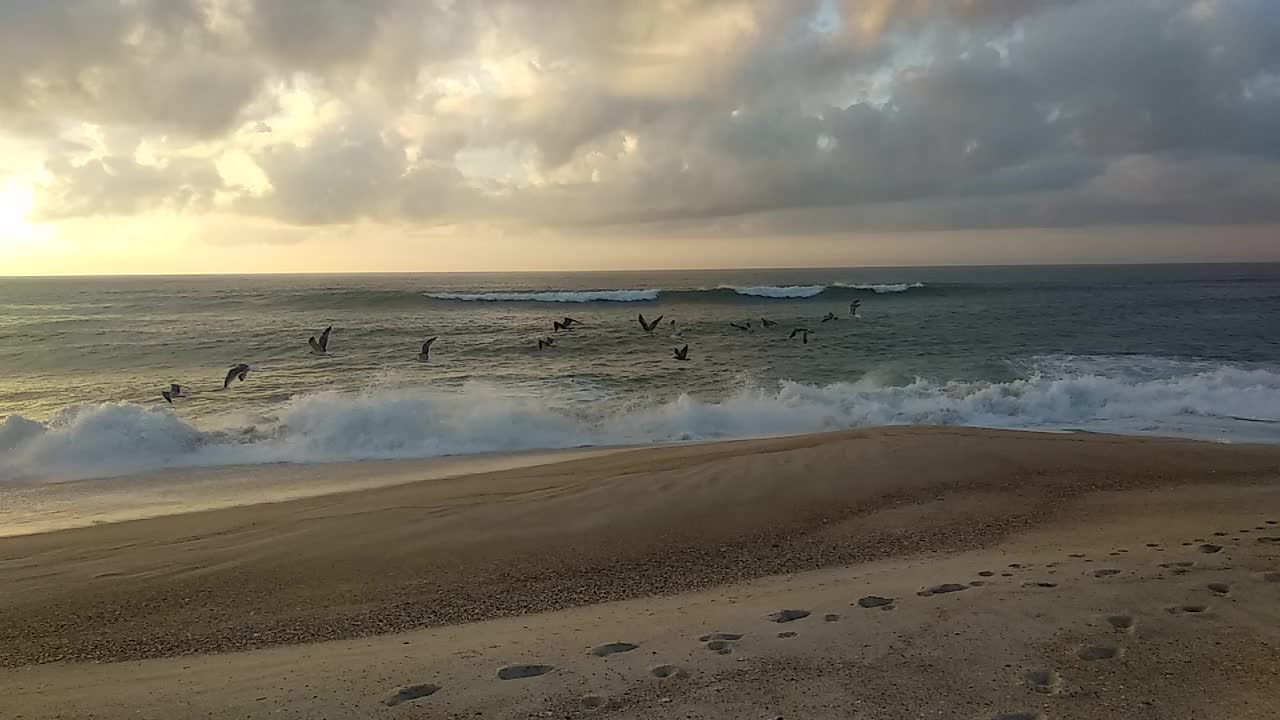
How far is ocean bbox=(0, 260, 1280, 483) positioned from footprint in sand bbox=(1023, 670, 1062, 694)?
1143 cm

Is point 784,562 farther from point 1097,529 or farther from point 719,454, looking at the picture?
point 719,454

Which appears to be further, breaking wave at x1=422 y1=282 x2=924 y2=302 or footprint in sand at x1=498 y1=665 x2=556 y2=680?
breaking wave at x1=422 y1=282 x2=924 y2=302

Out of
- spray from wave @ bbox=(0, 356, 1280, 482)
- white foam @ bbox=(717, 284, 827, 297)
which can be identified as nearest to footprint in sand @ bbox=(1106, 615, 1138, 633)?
spray from wave @ bbox=(0, 356, 1280, 482)

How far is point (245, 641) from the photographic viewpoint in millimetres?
5434

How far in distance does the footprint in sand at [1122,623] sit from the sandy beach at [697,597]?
2 centimetres

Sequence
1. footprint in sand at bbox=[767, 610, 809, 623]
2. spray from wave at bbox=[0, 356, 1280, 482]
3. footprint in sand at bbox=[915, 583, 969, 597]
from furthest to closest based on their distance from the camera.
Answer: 1. spray from wave at bbox=[0, 356, 1280, 482]
2. footprint in sand at bbox=[915, 583, 969, 597]
3. footprint in sand at bbox=[767, 610, 809, 623]

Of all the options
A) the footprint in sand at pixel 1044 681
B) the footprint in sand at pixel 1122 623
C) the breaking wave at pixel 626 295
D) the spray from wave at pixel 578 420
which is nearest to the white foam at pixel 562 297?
the breaking wave at pixel 626 295

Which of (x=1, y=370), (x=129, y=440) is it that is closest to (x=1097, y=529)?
(x=129, y=440)

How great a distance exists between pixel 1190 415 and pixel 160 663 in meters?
18.4

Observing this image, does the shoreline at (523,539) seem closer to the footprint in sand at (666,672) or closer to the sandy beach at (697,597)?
the sandy beach at (697,597)

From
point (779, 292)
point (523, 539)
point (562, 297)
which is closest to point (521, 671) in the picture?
point (523, 539)

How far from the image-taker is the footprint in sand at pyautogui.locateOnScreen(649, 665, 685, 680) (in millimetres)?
3971

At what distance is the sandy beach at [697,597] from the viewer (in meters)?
3.79

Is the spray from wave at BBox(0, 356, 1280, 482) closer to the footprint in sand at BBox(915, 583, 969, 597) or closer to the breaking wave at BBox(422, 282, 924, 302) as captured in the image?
the footprint in sand at BBox(915, 583, 969, 597)
